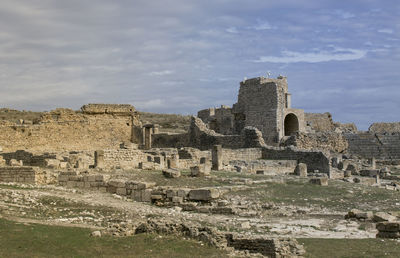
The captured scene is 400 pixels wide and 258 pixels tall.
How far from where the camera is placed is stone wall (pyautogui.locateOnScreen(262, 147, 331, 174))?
29172mm

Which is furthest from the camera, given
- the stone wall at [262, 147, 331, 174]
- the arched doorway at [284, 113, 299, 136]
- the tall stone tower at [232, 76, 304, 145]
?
the arched doorway at [284, 113, 299, 136]

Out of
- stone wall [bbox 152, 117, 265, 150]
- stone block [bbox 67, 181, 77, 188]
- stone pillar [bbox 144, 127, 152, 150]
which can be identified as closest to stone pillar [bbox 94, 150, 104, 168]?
stone block [bbox 67, 181, 77, 188]

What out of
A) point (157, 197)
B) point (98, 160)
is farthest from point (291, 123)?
Answer: point (157, 197)

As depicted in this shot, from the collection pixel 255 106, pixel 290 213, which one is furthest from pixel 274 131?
pixel 290 213

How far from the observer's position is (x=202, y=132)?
36281 millimetres

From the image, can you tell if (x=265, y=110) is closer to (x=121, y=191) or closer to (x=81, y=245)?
(x=121, y=191)

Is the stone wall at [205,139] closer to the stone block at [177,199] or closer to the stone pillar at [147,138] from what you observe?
the stone pillar at [147,138]

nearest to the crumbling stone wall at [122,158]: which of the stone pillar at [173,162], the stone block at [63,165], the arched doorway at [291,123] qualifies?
the stone pillar at [173,162]

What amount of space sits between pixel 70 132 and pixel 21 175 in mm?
16073

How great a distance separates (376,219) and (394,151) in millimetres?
26394

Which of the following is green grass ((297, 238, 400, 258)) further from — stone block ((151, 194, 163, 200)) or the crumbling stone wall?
the crumbling stone wall

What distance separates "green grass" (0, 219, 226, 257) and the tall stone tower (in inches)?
1039

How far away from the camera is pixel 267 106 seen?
3762 centimetres

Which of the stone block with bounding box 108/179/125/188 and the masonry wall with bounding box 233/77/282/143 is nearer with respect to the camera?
the stone block with bounding box 108/179/125/188
